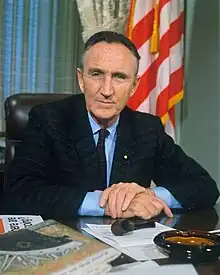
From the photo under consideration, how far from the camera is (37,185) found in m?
1.55

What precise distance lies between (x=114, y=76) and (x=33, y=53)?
169 centimetres

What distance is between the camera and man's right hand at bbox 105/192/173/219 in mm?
1367

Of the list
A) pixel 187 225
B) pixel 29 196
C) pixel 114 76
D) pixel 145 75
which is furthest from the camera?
pixel 145 75

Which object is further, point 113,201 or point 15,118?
point 15,118

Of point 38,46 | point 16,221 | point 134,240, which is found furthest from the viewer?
point 38,46

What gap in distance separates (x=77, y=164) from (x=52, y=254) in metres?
0.86

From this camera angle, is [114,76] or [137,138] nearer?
[114,76]

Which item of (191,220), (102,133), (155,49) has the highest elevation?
(155,49)

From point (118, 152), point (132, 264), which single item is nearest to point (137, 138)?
point (118, 152)

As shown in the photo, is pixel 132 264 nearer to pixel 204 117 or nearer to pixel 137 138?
pixel 137 138

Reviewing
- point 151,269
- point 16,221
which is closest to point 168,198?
point 16,221

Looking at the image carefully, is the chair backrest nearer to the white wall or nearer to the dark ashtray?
the dark ashtray

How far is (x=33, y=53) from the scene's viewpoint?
323cm

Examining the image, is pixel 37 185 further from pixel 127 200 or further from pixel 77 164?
pixel 127 200
